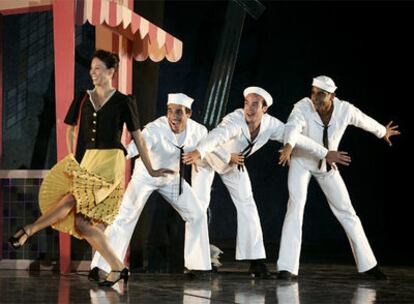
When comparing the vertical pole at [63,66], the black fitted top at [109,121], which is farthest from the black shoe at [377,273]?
the vertical pole at [63,66]

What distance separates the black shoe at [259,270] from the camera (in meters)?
7.10

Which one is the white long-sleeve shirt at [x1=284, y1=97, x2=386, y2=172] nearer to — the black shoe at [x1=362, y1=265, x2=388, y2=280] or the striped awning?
the black shoe at [x1=362, y1=265, x2=388, y2=280]

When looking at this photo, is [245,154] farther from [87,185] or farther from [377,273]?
[87,185]

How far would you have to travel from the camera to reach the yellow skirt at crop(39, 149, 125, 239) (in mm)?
5832

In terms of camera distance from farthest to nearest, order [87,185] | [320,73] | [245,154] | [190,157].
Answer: [320,73]
[245,154]
[190,157]
[87,185]

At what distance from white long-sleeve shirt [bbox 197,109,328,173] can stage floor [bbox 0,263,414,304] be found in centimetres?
84

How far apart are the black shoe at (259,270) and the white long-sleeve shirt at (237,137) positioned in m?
0.69

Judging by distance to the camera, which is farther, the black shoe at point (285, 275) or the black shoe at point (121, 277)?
the black shoe at point (285, 275)

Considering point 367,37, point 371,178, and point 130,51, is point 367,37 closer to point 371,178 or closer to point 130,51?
point 371,178

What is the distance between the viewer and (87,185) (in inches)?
230

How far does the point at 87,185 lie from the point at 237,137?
1608 millimetres

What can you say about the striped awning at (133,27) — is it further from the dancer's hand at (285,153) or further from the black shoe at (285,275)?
the black shoe at (285,275)

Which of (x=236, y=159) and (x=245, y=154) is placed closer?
(x=236, y=159)

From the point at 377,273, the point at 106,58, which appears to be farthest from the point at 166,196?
the point at 377,273
